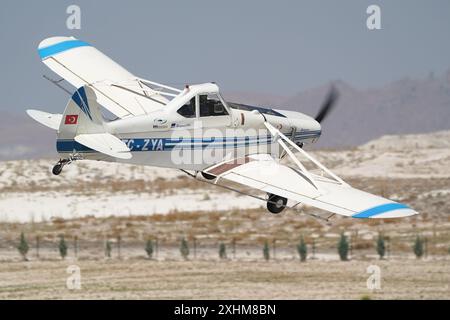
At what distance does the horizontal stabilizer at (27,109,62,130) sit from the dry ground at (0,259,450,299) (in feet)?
100

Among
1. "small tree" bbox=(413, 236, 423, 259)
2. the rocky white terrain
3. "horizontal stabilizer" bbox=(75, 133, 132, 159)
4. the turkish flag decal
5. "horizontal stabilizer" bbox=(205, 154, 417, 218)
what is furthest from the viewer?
the rocky white terrain

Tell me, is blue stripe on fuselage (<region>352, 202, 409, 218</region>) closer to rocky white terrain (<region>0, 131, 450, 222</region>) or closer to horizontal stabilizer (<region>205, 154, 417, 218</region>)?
horizontal stabilizer (<region>205, 154, 417, 218</region>)

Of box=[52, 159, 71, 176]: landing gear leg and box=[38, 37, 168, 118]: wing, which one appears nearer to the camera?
box=[52, 159, 71, 176]: landing gear leg

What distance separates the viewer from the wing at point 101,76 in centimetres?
4153

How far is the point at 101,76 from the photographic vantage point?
46.0 meters

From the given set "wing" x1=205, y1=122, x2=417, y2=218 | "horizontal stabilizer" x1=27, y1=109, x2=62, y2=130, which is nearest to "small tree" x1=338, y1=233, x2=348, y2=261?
"wing" x1=205, y1=122, x2=417, y2=218

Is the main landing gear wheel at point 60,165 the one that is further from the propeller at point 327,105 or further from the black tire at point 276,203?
the propeller at point 327,105

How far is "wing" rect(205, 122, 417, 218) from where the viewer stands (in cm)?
3422

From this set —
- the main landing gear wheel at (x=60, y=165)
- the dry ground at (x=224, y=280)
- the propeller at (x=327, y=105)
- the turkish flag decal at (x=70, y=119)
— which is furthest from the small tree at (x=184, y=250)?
the turkish flag decal at (x=70, y=119)

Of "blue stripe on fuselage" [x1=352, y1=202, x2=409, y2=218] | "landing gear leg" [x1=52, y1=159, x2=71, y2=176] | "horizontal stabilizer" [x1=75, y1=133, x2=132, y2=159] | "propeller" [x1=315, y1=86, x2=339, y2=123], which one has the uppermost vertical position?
"propeller" [x1=315, y1=86, x2=339, y2=123]

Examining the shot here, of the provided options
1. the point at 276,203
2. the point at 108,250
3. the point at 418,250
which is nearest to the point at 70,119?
the point at 276,203

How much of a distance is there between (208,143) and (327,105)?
9.82 metres

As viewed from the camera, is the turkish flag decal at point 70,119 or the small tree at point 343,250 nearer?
the turkish flag decal at point 70,119
